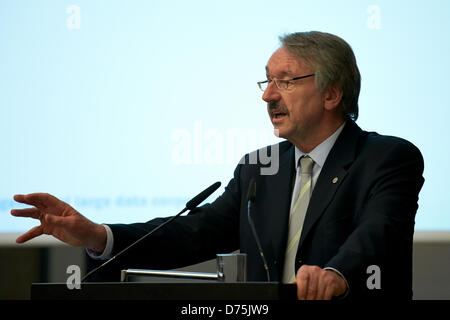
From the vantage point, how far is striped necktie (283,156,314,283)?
248cm

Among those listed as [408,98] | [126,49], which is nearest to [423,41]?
[408,98]

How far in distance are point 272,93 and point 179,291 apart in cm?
124

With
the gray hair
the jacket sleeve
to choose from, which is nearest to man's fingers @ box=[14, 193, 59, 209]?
the jacket sleeve

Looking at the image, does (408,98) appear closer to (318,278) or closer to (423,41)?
(423,41)

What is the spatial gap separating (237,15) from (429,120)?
1.21 m

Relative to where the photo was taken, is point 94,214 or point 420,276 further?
point 420,276

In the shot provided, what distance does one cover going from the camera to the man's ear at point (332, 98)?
2688mm

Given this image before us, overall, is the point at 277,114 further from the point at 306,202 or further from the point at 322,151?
the point at 306,202

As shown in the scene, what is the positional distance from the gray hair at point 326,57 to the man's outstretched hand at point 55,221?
1054mm

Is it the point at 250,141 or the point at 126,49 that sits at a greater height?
the point at 126,49

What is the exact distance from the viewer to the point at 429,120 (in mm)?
3645

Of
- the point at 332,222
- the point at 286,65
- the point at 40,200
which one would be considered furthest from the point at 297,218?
the point at 40,200

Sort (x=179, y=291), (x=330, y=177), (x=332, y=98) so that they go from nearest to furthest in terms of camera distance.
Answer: (x=179, y=291) < (x=330, y=177) < (x=332, y=98)

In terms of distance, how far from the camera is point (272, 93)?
2646mm
